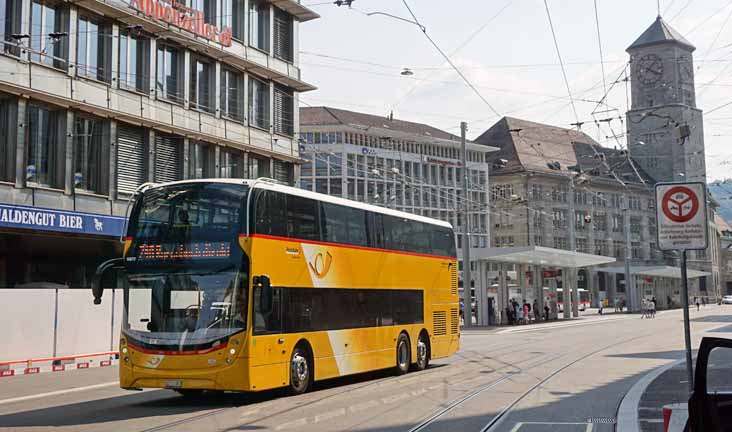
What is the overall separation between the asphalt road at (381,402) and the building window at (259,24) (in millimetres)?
18008

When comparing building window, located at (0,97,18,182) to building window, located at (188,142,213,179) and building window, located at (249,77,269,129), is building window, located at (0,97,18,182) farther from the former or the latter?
building window, located at (249,77,269,129)

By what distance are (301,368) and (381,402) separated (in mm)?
1990

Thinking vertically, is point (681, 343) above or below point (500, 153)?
below

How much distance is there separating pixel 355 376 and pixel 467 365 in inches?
149

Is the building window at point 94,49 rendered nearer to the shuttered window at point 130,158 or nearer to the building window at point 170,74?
the shuttered window at point 130,158

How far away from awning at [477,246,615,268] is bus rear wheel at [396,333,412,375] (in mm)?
22257

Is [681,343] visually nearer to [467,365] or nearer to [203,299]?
[467,365]

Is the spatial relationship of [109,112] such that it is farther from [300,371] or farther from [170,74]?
[300,371]

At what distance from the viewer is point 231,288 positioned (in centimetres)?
1402

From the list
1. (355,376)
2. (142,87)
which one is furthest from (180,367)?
(142,87)

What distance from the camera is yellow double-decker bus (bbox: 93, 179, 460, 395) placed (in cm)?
1388

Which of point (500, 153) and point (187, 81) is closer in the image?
point (187, 81)

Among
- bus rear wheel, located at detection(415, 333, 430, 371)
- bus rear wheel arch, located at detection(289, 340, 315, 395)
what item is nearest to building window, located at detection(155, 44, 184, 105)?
bus rear wheel, located at detection(415, 333, 430, 371)

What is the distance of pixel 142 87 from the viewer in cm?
3073
